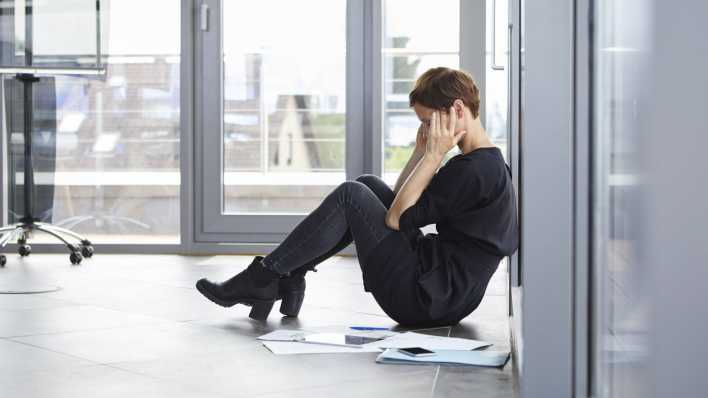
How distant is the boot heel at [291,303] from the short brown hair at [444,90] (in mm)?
693

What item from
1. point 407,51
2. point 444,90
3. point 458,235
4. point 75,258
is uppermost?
point 407,51

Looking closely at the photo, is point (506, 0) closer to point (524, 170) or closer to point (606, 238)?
point (524, 170)

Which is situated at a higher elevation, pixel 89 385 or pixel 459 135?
pixel 459 135

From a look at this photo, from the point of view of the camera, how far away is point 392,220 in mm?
2652

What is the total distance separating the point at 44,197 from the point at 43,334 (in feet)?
10.1

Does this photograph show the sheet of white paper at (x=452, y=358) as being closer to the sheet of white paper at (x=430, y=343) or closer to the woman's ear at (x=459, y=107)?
the sheet of white paper at (x=430, y=343)

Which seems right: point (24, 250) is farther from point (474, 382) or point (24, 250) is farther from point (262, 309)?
point (474, 382)

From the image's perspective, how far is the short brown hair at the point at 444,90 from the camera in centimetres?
266

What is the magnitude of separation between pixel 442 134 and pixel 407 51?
9.36ft

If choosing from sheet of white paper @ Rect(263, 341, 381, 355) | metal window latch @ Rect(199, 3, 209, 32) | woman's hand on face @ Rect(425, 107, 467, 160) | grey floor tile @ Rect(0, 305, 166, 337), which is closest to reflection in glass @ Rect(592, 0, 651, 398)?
sheet of white paper @ Rect(263, 341, 381, 355)

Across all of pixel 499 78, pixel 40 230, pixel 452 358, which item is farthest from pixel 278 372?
pixel 40 230

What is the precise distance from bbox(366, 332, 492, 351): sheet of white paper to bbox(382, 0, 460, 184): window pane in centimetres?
287

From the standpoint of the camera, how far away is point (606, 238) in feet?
4.37

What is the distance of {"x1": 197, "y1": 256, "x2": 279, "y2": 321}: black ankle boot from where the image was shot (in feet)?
9.45
